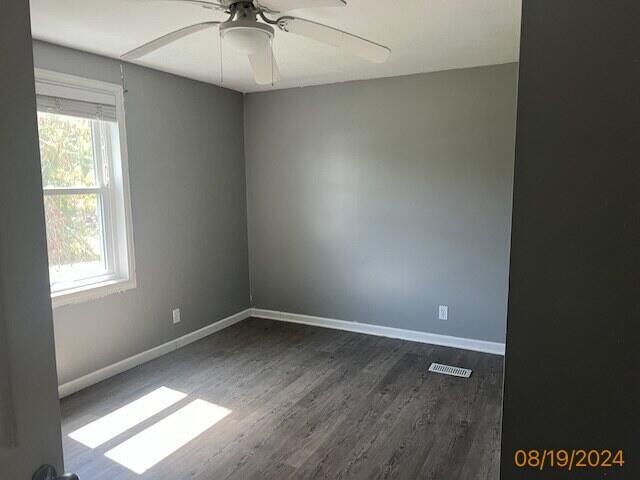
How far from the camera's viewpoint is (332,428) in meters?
2.76

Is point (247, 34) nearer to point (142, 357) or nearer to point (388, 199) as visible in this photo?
point (388, 199)

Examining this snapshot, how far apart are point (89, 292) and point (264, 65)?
2085mm

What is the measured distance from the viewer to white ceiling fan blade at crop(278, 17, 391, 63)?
2.09 metres

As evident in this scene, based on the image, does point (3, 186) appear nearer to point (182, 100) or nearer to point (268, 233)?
point (182, 100)

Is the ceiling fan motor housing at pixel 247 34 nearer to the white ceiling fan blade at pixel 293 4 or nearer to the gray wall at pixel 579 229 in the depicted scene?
the white ceiling fan blade at pixel 293 4

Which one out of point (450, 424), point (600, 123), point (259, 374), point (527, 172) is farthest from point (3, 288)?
point (259, 374)

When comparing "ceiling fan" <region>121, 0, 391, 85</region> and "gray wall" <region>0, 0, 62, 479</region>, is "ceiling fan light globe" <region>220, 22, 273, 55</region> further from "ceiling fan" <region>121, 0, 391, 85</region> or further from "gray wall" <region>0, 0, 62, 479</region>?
"gray wall" <region>0, 0, 62, 479</region>

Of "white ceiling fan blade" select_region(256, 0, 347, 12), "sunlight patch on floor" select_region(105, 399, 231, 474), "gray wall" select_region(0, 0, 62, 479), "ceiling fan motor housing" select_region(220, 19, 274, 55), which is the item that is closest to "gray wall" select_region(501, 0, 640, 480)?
"gray wall" select_region(0, 0, 62, 479)

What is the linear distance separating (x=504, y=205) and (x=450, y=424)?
1838mm

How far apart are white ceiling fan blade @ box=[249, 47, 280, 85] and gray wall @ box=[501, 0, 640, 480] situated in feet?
5.26

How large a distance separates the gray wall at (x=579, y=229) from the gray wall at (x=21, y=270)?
87 cm

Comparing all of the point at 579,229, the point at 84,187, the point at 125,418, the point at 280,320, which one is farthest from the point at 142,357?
the point at 579,229

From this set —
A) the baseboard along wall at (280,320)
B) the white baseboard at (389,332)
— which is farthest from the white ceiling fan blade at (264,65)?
the white baseboard at (389,332)

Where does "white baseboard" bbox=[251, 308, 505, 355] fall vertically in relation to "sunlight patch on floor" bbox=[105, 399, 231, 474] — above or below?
above
